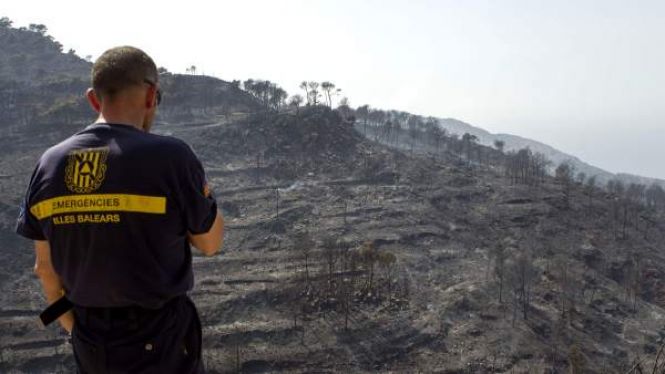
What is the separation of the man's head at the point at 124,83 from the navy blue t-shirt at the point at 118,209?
3.9 inches

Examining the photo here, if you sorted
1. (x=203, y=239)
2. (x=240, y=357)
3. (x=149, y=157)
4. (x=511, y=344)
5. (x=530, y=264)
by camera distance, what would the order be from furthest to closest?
1. (x=530, y=264)
2. (x=511, y=344)
3. (x=240, y=357)
4. (x=203, y=239)
5. (x=149, y=157)

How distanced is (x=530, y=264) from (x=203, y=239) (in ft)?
167

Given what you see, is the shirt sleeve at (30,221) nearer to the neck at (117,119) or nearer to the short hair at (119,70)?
the neck at (117,119)

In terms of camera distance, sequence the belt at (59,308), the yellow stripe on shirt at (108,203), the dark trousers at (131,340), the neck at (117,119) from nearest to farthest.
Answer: the yellow stripe on shirt at (108,203) < the dark trousers at (131,340) < the neck at (117,119) < the belt at (59,308)

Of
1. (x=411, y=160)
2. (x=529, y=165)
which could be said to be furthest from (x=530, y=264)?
(x=529, y=165)

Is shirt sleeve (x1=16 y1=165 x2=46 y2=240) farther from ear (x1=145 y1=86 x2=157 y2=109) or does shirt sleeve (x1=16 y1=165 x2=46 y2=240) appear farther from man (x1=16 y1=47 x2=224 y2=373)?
ear (x1=145 y1=86 x2=157 y2=109)

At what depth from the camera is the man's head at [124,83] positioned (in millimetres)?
2738

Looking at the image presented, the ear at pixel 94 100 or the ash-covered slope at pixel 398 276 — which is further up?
the ear at pixel 94 100

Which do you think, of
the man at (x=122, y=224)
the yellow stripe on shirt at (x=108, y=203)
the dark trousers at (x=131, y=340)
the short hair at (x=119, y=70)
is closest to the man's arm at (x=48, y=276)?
the man at (x=122, y=224)

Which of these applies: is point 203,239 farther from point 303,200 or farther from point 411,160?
point 411,160

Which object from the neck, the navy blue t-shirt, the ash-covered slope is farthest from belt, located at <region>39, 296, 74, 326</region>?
the ash-covered slope

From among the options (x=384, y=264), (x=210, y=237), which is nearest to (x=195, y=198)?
(x=210, y=237)

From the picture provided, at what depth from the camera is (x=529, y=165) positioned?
8744cm

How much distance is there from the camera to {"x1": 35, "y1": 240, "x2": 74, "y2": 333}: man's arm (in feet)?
9.50
